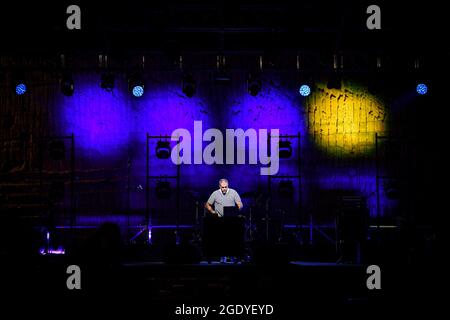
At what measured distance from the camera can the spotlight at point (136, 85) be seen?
1077 cm

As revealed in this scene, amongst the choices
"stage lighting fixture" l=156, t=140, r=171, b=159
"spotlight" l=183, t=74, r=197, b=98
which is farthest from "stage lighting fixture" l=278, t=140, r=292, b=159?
"stage lighting fixture" l=156, t=140, r=171, b=159

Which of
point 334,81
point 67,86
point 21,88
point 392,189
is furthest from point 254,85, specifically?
point 21,88

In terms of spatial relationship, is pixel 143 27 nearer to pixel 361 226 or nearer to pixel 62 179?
pixel 62 179

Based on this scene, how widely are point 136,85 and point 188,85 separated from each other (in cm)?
104

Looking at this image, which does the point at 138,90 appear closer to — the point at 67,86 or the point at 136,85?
the point at 136,85

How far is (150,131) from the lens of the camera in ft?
38.0

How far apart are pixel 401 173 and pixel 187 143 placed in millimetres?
4659

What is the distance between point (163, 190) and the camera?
1112 cm

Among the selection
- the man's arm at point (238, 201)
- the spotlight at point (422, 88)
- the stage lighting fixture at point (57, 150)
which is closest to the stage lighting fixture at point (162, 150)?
the man's arm at point (238, 201)

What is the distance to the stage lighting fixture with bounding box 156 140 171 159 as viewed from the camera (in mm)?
11170

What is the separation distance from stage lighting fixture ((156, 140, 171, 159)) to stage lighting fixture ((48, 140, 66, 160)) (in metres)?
1.97

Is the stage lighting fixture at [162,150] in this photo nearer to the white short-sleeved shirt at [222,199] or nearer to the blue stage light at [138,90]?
the blue stage light at [138,90]

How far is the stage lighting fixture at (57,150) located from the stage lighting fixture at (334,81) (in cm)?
565

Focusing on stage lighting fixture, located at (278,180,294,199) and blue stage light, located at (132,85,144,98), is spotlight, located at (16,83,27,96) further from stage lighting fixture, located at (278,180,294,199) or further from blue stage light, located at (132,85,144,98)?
stage lighting fixture, located at (278,180,294,199)
